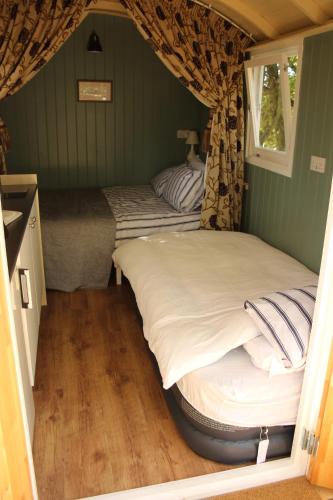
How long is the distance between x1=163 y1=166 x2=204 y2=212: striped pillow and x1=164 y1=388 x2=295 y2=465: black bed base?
2382 millimetres

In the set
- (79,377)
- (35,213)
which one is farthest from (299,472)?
(35,213)

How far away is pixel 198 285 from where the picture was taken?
261 cm

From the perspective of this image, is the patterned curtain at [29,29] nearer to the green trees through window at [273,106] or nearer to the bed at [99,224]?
the bed at [99,224]

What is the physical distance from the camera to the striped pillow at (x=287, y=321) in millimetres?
1840

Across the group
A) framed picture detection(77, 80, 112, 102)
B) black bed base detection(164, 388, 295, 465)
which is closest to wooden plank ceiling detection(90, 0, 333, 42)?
framed picture detection(77, 80, 112, 102)

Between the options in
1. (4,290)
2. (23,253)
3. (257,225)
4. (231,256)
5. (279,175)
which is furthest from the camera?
(257,225)

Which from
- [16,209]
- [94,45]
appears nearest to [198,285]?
[16,209]

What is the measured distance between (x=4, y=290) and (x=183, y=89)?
4.26m

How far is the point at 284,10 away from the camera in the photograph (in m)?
2.82

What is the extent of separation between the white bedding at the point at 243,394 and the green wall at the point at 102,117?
360 cm

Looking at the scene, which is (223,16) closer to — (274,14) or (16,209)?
(274,14)

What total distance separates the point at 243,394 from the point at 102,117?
Result: 12.8ft

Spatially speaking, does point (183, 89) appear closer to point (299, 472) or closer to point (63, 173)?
point (63, 173)

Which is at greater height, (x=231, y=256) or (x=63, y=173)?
(x=63, y=173)
